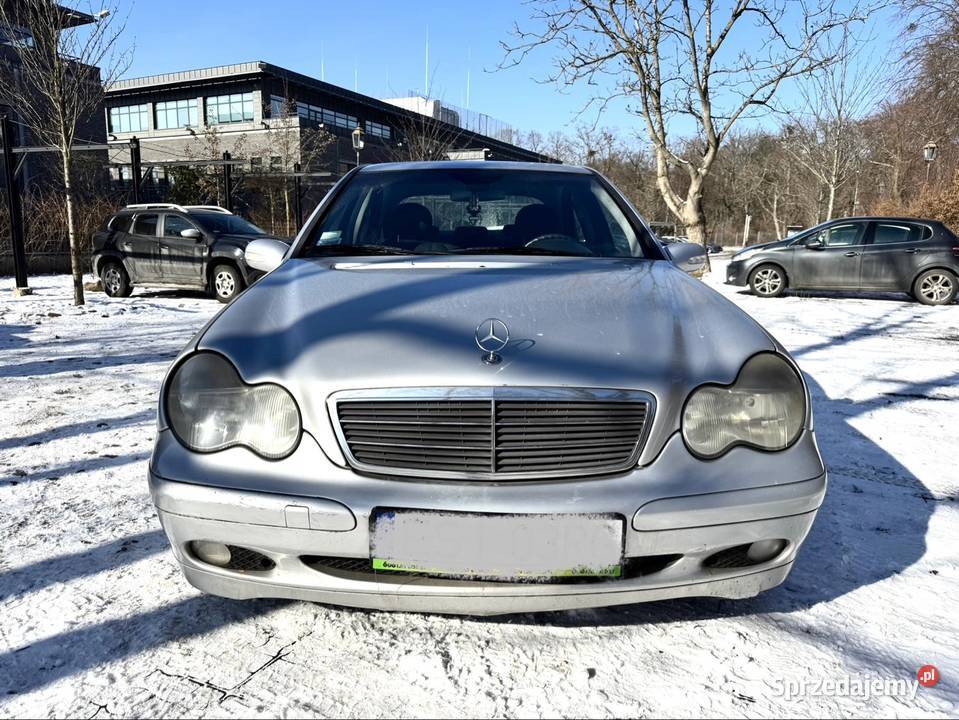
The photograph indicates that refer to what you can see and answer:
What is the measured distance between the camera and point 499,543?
1599 mm

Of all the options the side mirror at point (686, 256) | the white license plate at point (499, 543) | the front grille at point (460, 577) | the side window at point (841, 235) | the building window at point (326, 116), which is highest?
the building window at point (326, 116)

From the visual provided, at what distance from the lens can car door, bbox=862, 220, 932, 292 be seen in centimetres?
1115

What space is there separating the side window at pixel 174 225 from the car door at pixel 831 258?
10.5m

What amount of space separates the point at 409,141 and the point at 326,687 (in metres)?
34.0

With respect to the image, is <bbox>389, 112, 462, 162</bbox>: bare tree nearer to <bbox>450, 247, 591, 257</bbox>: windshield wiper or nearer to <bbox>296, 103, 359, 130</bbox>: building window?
<bbox>296, 103, 359, 130</bbox>: building window

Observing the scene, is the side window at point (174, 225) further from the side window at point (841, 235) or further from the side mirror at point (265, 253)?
the side window at point (841, 235)

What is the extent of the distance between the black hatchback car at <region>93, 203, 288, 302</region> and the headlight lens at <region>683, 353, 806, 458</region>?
9.94 m

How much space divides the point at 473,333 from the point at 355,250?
1.11m

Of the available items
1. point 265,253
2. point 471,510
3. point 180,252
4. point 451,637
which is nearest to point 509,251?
point 265,253

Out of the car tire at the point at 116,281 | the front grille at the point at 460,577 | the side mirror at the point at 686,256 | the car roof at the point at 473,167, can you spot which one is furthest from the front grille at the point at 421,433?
the car tire at the point at 116,281

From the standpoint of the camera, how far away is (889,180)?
35156mm

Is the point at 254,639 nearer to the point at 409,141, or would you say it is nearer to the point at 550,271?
the point at 550,271

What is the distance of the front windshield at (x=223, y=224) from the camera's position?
11.1 meters

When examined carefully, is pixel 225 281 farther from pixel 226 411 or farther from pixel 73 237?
pixel 226 411
